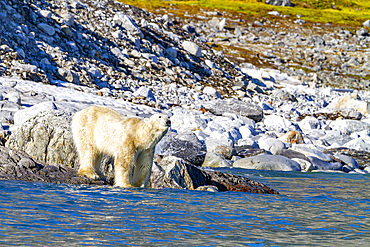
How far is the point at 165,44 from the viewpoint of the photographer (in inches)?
1522

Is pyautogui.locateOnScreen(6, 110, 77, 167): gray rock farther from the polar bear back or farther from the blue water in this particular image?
the blue water

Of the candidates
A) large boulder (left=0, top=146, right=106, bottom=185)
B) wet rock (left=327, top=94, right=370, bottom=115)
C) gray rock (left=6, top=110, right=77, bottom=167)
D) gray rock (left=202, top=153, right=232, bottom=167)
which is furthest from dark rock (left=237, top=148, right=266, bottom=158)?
wet rock (left=327, top=94, right=370, bottom=115)

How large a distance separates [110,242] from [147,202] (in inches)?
105

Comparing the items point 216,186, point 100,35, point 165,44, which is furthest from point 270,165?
point 165,44

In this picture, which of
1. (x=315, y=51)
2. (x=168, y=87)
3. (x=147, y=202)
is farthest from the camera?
(x=315, y=51)

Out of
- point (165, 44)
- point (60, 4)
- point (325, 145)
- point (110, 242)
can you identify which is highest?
point (60, 4)

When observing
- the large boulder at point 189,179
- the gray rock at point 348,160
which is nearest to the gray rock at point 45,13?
the gray rock at point 348,160

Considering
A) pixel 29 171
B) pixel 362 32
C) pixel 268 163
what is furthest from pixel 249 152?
pixel 362 32

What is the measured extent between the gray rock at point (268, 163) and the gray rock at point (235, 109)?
10578 mm

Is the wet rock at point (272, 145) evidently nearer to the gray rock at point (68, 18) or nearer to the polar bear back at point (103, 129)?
the polar bear back at point (103, 129)

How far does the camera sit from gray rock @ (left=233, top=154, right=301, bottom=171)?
55.4ft

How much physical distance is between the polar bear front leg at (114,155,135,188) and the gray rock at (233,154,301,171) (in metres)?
8.62

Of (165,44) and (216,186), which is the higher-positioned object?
(165,44)

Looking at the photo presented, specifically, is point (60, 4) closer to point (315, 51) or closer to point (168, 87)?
point (168, 87)
